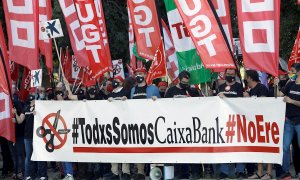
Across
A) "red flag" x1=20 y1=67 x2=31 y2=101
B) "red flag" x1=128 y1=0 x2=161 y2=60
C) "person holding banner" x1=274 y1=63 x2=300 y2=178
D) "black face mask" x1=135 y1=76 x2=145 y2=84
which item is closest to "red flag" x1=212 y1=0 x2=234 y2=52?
"black face mask" x1=135 y1=76 x2=145 y2=84

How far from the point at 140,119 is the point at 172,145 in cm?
82

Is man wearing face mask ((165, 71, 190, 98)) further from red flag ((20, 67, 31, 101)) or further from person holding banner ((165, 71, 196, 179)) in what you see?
red flag ((20, 67, 31, 101))

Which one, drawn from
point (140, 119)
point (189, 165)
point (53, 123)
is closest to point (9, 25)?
point (53, 123)

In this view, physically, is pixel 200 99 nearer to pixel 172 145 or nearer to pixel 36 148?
pixel 172 145

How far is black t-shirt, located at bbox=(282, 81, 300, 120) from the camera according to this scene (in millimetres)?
12812

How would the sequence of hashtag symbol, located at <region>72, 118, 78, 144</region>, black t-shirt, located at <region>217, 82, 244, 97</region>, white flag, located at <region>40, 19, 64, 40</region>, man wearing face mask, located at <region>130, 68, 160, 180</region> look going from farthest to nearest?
white flag, located at <region>40, 19, 64, 40</region>
man wearing face mask, located at <region>130, 68, 160, 180</region>
hashtag symbol, located at <region>72, 118, 78, 144</region>
black t-shirt, located at <region>217, 82, 244, 97</region>

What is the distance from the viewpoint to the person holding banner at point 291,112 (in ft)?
42.0

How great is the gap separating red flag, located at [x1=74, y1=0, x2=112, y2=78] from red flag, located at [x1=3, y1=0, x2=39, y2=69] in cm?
103

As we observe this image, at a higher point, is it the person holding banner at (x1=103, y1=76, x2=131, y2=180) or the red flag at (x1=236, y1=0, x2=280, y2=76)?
the red flag at (x1=236, y1=0, x2=280, y2=76)

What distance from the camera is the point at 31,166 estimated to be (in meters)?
15.3

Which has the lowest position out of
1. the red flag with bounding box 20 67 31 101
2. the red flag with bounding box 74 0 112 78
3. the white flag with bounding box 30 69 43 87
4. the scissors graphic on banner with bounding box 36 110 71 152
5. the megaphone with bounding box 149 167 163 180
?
the megaphone with bounding box 149 167 163 180

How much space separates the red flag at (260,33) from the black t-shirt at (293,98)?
1.67 feet

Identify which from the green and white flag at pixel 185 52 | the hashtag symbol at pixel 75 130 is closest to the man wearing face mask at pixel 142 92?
the green and white flag at pixel 185 52

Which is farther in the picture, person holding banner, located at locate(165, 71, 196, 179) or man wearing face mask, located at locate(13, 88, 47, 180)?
man wearing face mask, located at locate(13, 88, 47, 180)
